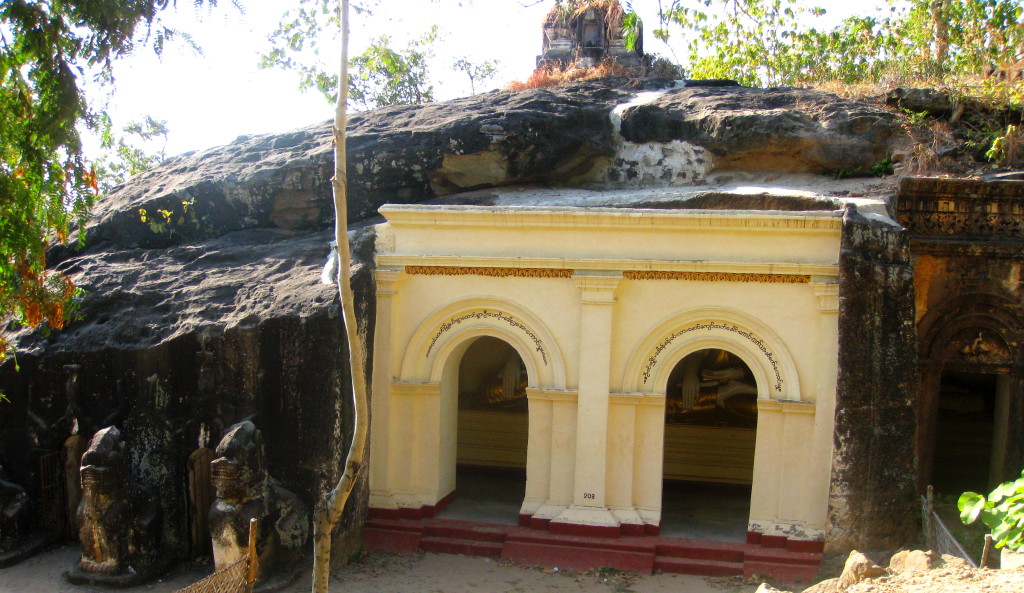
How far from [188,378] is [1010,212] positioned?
28.7ft

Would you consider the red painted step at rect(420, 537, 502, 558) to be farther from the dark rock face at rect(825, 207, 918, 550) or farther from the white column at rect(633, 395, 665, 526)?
the dark rock face at rect(825, 207, 918, 550)

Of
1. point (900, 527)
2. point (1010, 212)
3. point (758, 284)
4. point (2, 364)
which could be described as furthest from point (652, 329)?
point (2, 364)

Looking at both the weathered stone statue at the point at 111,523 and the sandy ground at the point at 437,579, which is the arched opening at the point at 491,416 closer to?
the sandy ground at the point at 437,579

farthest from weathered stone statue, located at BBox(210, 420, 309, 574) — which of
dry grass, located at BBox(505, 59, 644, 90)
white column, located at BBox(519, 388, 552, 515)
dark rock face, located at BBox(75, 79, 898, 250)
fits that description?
dry grass, located at BBox(505, 59, 644, 90)

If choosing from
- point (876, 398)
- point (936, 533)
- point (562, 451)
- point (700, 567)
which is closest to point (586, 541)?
point (562, 451)

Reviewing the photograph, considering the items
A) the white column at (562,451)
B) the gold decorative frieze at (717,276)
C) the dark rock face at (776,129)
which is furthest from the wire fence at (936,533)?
the dark rock face at (776,129)

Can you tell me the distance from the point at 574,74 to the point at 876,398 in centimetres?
847

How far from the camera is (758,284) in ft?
29.2

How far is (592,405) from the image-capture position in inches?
360

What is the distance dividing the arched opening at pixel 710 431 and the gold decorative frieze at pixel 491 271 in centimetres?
261

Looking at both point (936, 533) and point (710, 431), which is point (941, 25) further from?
point (936, 533)

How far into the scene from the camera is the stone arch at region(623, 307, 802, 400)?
8.84 meters

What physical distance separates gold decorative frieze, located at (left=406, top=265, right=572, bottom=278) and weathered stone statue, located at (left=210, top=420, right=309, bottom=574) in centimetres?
238

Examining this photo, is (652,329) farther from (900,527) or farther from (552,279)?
(900,527)
